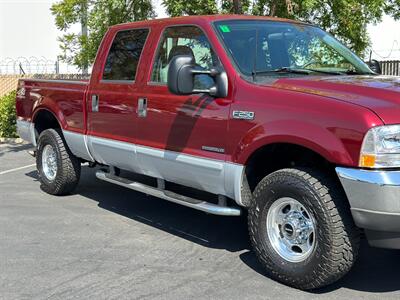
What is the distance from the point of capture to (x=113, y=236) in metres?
5.86

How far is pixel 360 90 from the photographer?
4.20 m

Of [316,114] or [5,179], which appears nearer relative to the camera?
[316,114]

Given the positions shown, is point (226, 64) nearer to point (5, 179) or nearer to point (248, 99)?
point (248, 99)

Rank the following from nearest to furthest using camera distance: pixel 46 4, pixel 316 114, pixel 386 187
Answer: pixel 386 187, pixel 316 114, pixel 46 4

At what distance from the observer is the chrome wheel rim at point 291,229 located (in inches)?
171

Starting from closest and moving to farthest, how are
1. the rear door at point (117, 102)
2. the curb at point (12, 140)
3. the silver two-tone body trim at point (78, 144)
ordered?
the rear door at point (117, 102)
the silver two-tone body trim at point (78, 144)
the curb at point (12, 140)

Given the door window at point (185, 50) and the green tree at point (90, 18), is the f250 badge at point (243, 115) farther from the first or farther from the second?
the green tree at point (90, 18)

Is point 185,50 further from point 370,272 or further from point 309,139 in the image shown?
point 370,272

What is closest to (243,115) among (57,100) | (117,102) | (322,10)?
(117,102)

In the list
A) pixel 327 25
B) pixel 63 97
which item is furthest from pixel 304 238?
pixel 327 25

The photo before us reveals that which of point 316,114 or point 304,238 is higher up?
point 316,114

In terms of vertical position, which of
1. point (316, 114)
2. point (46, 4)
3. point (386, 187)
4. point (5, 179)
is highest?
point (46, 4)

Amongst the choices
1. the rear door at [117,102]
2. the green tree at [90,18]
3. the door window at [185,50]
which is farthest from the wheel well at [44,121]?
the green tree at [90,18]

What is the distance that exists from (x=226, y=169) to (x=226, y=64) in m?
0.86
